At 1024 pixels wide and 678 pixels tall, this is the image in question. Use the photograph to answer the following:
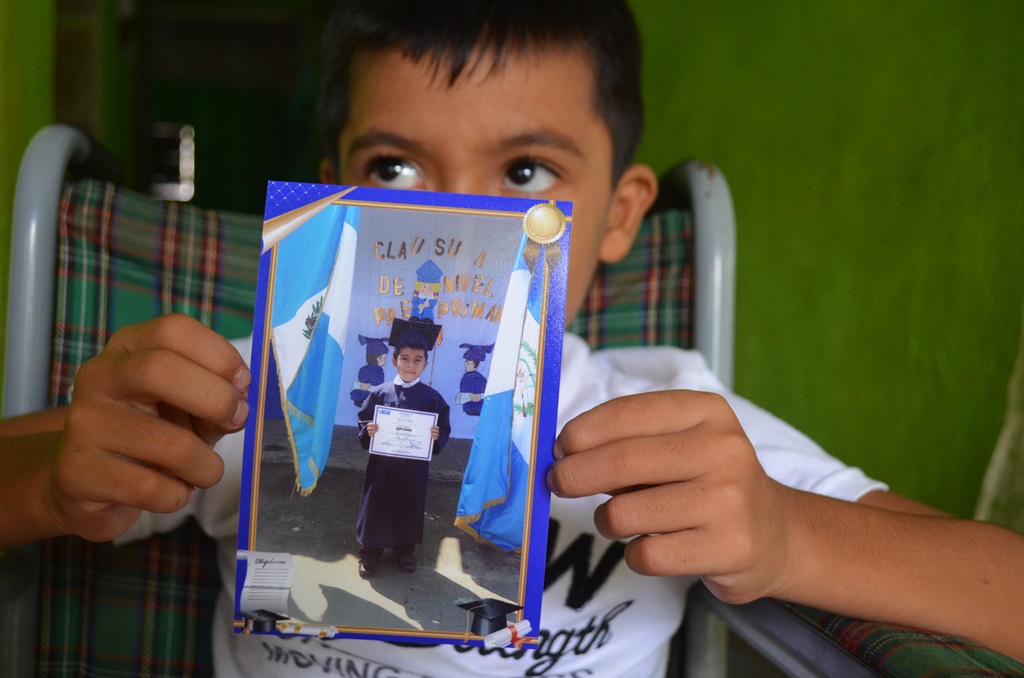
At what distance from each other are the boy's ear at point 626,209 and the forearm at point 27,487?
63 cm

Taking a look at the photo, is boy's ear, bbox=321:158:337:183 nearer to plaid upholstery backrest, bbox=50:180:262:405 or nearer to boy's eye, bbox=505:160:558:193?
plaid upholstery backrest, bbox=50:180:262:405

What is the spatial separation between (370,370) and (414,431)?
1.9 inches

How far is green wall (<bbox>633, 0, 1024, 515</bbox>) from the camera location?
91cm

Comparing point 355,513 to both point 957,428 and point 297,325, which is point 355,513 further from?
point 957,428

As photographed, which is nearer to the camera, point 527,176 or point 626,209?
point 527,176

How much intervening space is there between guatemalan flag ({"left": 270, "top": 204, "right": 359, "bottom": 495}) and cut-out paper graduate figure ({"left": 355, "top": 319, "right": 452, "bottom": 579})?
3cm

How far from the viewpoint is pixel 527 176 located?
0.83m

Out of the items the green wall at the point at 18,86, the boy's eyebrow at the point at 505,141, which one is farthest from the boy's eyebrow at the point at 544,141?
the green wall at the point at 18,86

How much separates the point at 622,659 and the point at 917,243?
63cm

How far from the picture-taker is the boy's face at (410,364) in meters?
0.53

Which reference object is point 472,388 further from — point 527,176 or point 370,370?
point 527,176

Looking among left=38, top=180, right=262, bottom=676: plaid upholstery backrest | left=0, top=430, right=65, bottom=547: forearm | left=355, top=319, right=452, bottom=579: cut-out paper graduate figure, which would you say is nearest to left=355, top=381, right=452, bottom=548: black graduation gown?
left=355, top=319, right=452, bottom=579: cut-out paper graduate figure

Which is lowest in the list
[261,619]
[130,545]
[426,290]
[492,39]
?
[130,545]

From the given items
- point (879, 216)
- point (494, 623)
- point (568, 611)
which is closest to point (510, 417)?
point (494, 623)
